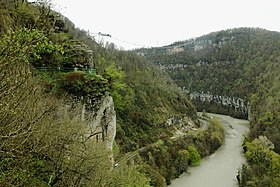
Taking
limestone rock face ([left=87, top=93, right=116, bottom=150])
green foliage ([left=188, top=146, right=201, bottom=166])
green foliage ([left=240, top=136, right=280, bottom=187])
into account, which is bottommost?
green foliage ([left=188, top=146, right=201, bottom=166])

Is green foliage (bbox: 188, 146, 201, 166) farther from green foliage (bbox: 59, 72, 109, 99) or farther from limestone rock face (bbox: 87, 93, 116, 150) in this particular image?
green foliage (bbox: 59, 72, 109, 99)

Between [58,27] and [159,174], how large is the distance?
17432mm

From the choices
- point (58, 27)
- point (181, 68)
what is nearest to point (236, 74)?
point (181, 68)

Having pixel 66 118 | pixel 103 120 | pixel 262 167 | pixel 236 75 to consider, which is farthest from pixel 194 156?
pixel 236 75

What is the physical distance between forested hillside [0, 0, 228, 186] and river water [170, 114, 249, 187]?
1.23 m

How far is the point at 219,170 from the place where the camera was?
3856cm

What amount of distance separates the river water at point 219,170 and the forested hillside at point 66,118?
1.23m

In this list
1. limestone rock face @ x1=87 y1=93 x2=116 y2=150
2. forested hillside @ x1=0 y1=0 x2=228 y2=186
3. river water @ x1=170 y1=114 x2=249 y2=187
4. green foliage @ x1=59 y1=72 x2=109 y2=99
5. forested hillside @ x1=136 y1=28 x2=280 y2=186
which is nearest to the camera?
forested hillside @ x1=0 y1=0 x2=228 y2=186

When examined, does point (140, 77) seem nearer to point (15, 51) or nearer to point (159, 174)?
point (159, 174)

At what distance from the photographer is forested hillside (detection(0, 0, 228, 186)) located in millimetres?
4902

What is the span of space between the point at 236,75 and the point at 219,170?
6655 centimetres

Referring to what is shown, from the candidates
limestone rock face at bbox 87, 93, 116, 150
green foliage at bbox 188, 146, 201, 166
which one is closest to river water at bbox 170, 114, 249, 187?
green foliage at bbox 188, 146, 201, 166

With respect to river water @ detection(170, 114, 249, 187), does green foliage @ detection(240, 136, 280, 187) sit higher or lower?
higher

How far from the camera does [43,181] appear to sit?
998cm
